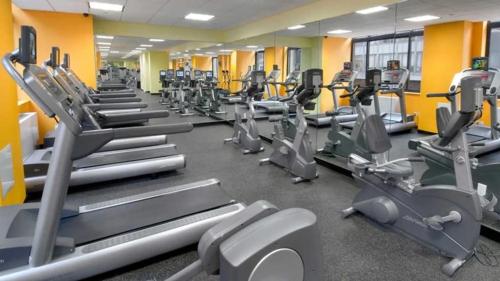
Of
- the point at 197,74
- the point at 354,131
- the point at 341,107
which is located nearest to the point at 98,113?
the point at 354,131

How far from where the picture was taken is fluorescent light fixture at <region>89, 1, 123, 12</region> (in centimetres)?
604

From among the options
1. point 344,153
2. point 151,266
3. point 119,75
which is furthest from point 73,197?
point 119,75

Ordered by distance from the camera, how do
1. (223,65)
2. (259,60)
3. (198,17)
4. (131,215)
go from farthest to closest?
(223,65)
(259,60)
(198,17)
(131,215)

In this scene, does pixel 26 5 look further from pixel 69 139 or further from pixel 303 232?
pixel 303 232

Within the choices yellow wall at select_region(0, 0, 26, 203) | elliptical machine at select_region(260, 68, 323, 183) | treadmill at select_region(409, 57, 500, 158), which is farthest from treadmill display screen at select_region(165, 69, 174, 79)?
treadmill at select_region(409, 57, 500, 158)

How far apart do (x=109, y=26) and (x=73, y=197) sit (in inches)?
222

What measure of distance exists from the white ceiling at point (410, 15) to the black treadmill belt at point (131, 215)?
3.14 meters

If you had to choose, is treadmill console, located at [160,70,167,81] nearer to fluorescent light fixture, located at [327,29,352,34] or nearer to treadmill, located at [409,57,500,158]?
fluorescent light fixture, located at [327,29,352,34]

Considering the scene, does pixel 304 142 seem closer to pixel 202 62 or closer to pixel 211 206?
pixel 211 206

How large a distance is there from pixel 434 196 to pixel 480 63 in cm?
174

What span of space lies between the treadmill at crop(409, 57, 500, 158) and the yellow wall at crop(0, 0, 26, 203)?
3547 millimetres

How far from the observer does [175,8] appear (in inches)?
253

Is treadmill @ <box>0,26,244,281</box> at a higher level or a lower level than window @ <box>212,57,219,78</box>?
lower

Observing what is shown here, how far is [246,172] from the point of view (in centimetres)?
429
